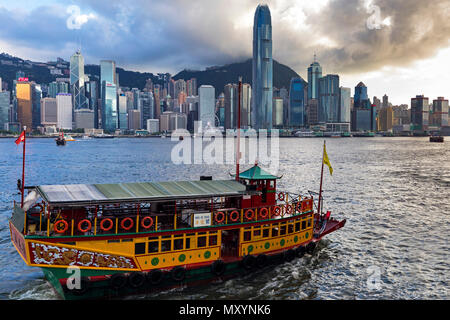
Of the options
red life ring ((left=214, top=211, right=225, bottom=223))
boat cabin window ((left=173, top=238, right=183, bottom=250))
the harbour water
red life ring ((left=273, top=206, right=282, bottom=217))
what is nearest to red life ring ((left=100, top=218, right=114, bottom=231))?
boat cabin window ((left=173, top=238, right=183, bottom=250))

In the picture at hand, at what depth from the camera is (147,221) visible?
16.5 meters

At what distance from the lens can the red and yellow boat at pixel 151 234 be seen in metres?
14.4

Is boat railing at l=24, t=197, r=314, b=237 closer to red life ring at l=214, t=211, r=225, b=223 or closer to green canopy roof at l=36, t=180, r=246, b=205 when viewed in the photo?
red life ring at l=214, t=211, r=225, b=223

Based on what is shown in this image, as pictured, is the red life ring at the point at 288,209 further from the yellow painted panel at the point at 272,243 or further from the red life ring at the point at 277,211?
the yellow painted panel at the point at 272,243

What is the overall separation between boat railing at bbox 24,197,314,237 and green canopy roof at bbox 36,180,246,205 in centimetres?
78

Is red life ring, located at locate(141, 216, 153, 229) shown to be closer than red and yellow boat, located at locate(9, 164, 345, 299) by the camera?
No

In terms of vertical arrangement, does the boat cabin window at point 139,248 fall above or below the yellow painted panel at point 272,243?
above

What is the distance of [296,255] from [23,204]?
45.4 ft

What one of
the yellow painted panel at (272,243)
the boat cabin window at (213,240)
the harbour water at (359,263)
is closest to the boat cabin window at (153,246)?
the harbour water at (359,263)

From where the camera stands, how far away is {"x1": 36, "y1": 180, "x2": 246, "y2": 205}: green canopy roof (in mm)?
14914

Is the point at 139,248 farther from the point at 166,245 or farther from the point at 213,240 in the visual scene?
the point at 213,240

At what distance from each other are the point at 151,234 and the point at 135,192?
2166 mm

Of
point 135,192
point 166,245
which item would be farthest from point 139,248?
point 135,192
